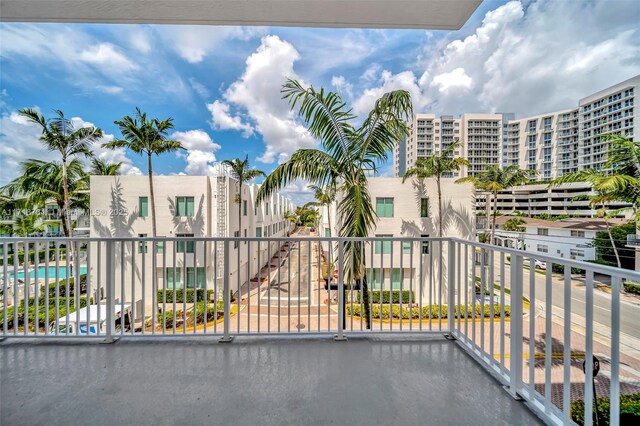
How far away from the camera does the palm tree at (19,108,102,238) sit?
917 centimetres

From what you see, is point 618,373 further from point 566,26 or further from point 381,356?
point 566,26

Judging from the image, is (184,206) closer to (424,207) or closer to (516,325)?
(424,207)

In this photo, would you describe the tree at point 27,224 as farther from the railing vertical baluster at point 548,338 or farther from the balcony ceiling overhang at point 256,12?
the railing vertical baluster at point 548,338

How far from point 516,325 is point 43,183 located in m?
14.9

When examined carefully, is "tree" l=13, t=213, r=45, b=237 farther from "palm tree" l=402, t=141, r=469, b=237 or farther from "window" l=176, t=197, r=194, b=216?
"palm tree" l=402, t=141, r=469, b=237

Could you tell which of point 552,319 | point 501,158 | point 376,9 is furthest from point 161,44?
point 501,158

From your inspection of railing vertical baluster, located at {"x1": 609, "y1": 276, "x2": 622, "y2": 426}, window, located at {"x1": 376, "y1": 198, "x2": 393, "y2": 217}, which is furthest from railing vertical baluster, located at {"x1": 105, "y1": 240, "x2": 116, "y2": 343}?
window, located at {"x1": 376, "y1": 198, "x2": 393, "y2": 217}

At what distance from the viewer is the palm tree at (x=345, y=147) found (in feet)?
12.5

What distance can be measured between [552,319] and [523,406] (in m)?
0.55

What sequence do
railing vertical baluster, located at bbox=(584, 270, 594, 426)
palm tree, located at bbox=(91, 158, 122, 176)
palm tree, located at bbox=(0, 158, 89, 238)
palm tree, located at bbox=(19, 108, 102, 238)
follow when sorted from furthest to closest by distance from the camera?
1. palm tree, located at bbox=(91, 158, 122, 176)
2. palm tree, located at bbox=(0, 158, 89, 238)
3. palm tree, located at bbox=(19, 108, 102, 238)
4. railing vertical baluster, located at bbox=(584, 270, 594, 426)

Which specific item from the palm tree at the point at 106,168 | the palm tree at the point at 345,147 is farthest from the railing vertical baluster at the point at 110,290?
the palm tree at the point at 106,168

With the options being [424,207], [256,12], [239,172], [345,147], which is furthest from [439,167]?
[256,12]

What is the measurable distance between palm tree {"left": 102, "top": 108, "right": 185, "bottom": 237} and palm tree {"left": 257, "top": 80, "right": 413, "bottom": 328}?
9.34 metres

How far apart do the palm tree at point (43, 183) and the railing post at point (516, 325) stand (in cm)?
1380
